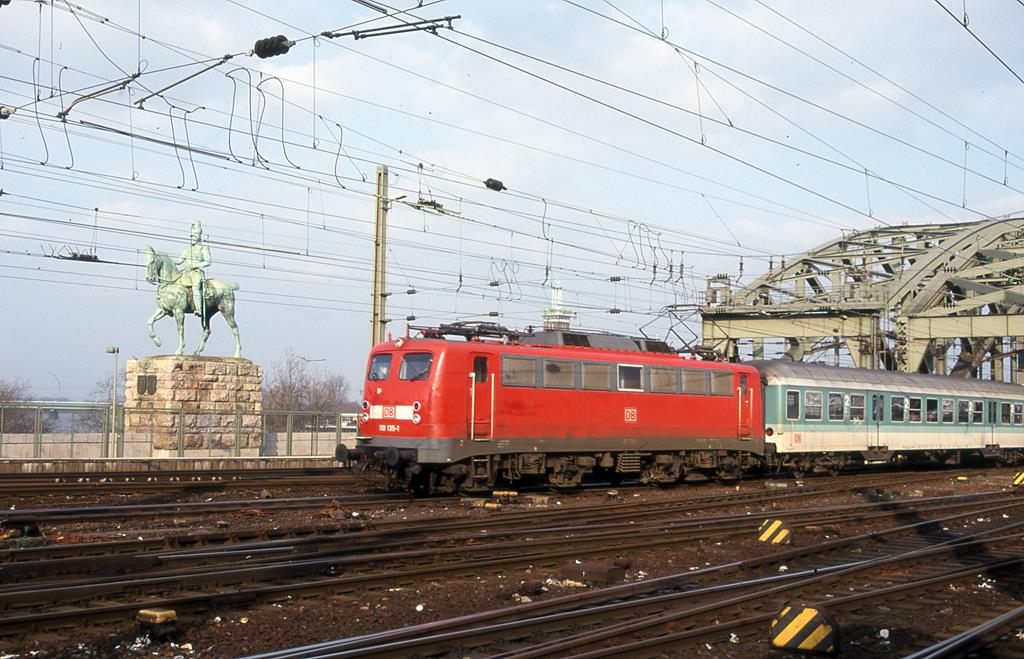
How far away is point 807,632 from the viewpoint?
8.84m

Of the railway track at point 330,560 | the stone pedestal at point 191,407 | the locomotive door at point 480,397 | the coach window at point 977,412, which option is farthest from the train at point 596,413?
the stone pedestal at point 191,407

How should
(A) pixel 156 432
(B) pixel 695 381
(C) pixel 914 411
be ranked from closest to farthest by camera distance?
(B) pixel 695 381 → (A) pixel 156 432 → (C) pixel 914 411

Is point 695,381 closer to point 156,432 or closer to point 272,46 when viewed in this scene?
point 272,46

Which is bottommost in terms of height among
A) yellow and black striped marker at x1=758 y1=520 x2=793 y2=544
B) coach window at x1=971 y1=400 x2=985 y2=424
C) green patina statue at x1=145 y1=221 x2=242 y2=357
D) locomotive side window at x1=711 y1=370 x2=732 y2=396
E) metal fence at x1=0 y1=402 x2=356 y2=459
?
yellow and black striped marker at x1=758 y1=520 x2=793 y2=544

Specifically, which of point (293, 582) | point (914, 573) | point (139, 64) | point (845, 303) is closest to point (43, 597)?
point (293, 582)

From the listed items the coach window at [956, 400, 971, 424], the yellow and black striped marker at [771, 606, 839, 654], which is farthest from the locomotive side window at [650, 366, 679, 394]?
the coach window at [956, 400, 971, 424]

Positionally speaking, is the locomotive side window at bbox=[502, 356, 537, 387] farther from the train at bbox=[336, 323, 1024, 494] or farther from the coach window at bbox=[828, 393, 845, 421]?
the coach window at bbox=[828, 393, 845, 421]

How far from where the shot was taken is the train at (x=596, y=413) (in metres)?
20.5

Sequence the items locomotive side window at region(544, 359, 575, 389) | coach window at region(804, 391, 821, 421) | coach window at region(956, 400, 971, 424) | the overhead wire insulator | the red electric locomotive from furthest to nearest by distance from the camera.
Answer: coach window at region(956, 400, 971, 424) < coach window at region(804, 391, 821, 421) < locomotive side window at region(544, 359, 575, 389) < the red electric locomotive < the overhead wire insulator

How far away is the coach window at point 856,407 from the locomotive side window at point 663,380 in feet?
28.1

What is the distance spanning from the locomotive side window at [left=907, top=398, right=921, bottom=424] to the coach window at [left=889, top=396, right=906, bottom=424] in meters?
0.40

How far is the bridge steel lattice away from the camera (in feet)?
151

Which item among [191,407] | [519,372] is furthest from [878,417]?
[191,407]

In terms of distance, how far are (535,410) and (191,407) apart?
14300mm
